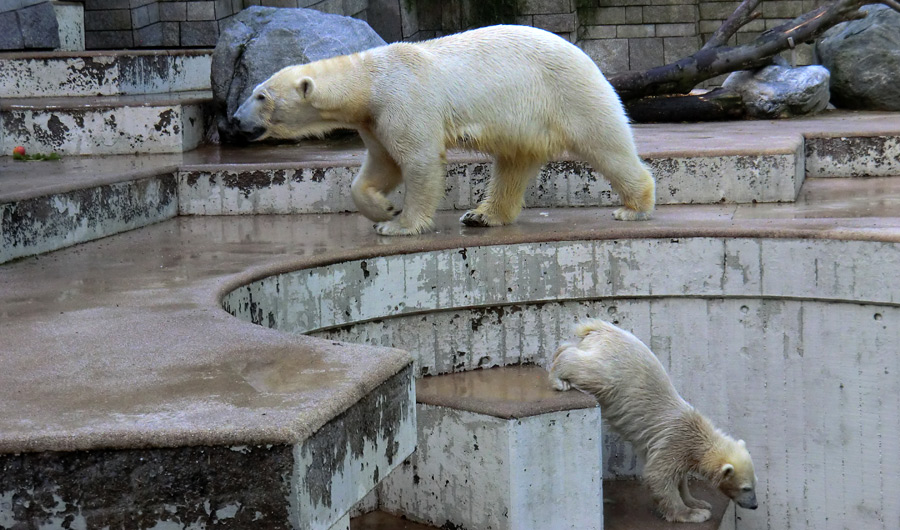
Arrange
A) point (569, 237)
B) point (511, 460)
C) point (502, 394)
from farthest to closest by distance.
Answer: point (569, 237) < point (502, 394) < point (511, 460)

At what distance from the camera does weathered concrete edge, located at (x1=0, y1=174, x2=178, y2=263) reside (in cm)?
434

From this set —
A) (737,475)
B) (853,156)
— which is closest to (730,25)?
(853,156)

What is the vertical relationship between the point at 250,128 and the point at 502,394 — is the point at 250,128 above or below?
above

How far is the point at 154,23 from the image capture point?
30.7 ft

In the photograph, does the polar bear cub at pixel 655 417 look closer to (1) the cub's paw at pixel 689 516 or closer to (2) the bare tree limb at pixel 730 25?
(1) the cub's paw at pixel 689 516

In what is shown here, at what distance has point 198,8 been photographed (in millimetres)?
9312

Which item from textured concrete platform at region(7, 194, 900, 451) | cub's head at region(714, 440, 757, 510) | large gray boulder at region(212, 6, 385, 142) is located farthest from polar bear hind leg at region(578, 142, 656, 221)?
large gray boulder at region(212, 6, 385, 142)

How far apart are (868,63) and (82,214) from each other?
6739 millimetres

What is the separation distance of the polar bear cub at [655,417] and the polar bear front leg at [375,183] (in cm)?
122

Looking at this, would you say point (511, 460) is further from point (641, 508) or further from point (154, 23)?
point (154, 23)

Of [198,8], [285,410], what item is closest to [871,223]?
[285,410]

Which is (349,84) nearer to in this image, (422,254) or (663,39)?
(422,254)

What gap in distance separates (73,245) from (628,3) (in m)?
9.05

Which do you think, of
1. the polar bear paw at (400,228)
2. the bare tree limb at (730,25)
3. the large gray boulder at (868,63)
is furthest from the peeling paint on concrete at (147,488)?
the large gray boulder at (868,63)
